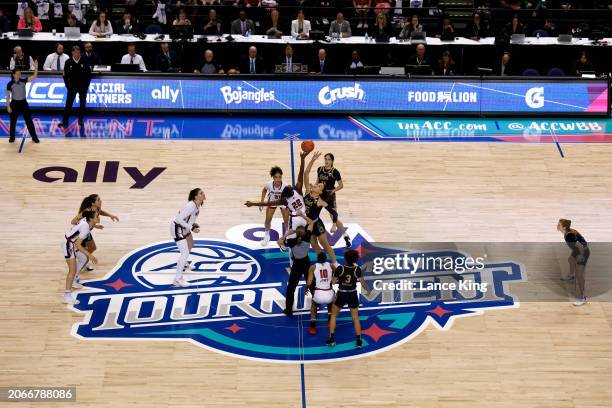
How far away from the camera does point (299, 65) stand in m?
28.2

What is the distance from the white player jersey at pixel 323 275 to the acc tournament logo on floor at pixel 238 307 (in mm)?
1088

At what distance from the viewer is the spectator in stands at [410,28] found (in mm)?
30453

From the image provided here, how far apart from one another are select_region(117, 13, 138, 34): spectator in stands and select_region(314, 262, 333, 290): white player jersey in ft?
52.6

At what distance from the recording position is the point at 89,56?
27.4 meters

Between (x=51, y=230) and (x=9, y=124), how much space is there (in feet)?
21.6

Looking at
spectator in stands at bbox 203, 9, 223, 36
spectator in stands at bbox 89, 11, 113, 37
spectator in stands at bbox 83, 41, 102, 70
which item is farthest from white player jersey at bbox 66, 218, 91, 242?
spectator in stands at bbox 203, 9, 223, 36

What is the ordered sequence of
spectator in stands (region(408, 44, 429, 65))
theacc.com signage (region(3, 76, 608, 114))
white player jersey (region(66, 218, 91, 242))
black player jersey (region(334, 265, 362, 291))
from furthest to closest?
1. spectator in stands (region(408, 44, 429, 65))
2. theacc.com signage (region(3, 76, 608, 114))
3. white player jersey (region(66, 218, 91, 242))
4. black player jersey (region(334, 265, 362, 291))

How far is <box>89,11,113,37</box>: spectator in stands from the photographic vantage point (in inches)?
1194

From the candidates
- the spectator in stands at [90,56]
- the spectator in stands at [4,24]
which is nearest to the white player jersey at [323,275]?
the spectator in stands at [90,56]

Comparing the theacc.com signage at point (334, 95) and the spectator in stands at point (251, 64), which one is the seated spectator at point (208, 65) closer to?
the spectator in stands at point (251, 64)

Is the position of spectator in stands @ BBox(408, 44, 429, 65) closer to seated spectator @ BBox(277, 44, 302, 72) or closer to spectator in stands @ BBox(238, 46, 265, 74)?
seated spectator @ BBox(277, 44, 302, 72)

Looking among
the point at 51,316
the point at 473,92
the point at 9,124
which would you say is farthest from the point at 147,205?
the point at 473,92

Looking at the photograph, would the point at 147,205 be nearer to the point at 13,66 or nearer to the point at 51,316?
the point at 51,316

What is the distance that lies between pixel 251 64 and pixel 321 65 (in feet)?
6.80
